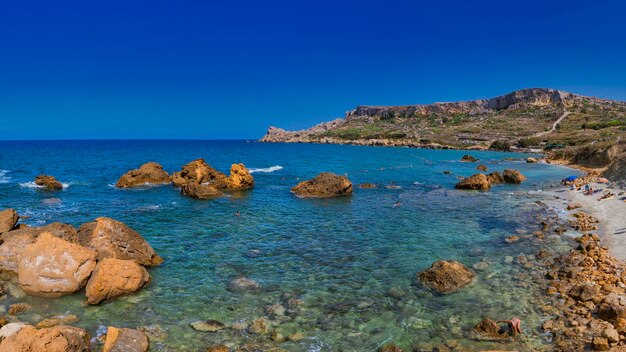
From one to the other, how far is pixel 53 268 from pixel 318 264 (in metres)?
11.7

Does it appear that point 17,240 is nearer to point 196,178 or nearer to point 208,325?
point 208,325

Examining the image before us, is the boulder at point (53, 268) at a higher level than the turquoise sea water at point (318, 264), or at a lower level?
higher

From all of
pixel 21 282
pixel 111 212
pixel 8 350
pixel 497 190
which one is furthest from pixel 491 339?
pixel 497 190

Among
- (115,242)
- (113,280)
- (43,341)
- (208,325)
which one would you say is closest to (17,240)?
(115,242)

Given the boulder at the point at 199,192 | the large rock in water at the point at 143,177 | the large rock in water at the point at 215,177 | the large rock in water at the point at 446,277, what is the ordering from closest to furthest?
1. the large rock in water at the point at 446,277
2. the boulder at the point at 199,192
3. the large rock in water at the point at 215,177
4. the large rock in water at the point at 143,177

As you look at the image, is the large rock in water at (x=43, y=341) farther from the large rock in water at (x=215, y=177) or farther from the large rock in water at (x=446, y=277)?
the large rock in water at (x=215, y=177)

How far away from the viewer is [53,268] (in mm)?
15016

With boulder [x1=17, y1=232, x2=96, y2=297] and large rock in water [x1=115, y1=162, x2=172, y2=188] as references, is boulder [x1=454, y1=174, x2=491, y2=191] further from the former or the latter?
boulder [x1=17, y1=232, x2=96, y2=297]

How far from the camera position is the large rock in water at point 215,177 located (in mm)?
43875

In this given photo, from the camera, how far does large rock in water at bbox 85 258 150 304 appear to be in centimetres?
1436

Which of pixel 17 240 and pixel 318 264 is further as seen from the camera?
pixel 318 264

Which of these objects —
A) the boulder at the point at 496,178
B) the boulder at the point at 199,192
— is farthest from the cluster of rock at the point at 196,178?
the boulder at the point at 496,178

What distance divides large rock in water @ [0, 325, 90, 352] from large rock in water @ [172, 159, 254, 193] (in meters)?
32.7

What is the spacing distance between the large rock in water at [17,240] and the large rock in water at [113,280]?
5384 millimetres
